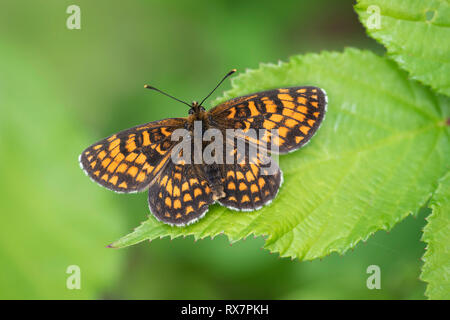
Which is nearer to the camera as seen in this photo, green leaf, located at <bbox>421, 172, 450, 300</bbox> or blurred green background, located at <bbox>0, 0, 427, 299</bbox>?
green leaf, located at <bbox>421, 172, 450, 300</bbox>

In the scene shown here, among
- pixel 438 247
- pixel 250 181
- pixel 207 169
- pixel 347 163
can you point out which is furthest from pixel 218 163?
pixel 438 247

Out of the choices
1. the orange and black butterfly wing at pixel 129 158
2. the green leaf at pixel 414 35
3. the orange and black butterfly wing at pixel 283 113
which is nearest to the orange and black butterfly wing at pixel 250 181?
the orange and black butterfly wing at pixel 283 113

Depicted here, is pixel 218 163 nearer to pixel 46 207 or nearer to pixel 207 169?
pixel 207 169

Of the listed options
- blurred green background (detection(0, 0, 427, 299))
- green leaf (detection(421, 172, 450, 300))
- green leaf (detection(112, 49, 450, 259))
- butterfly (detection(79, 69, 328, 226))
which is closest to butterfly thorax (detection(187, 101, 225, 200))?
butterfly (detection(79, 69, 328, 226))

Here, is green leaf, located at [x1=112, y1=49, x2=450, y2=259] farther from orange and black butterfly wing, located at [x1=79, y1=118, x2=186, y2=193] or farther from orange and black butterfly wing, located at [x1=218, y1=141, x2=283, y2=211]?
orange and black butterfly wing, located at [x1=79, y1=118, x2=186, y2=193]

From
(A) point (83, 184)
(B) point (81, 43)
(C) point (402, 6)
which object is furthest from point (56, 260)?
(C) point (402, 6)
